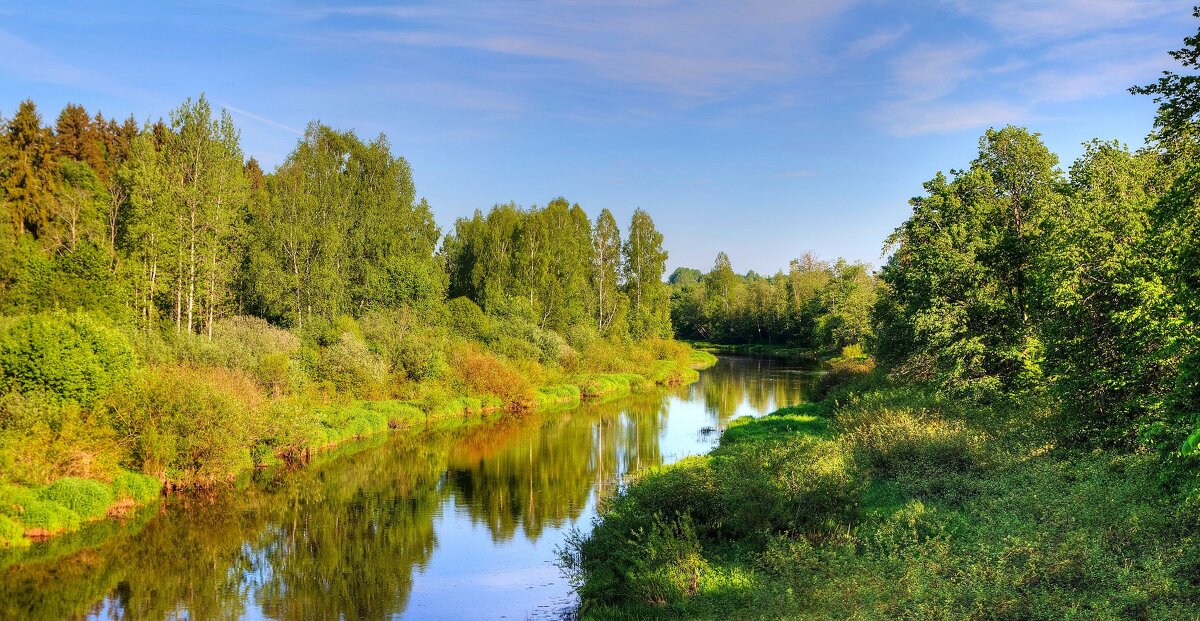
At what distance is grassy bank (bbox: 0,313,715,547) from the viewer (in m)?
24.1

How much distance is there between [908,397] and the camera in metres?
31.4

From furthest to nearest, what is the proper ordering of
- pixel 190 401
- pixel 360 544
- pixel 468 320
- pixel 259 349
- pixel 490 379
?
pixel 468 320, pixel 490 379, pixel 259 349, pixel 190 401, pixel 360 544

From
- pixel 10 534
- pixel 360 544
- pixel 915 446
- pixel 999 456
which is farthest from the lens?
pixel 360 544

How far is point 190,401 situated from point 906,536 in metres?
25.6

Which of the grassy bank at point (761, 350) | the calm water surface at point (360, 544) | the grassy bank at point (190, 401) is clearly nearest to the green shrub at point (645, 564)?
the calm water surface at point (360, 544)

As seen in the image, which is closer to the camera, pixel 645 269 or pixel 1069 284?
pixel 1069 284

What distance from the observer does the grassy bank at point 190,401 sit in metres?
24.1

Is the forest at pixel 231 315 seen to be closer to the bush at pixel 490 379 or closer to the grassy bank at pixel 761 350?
the bush at pixel 490 379

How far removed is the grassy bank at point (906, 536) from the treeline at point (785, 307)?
65.9 meters

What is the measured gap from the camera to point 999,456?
2070 centimetres

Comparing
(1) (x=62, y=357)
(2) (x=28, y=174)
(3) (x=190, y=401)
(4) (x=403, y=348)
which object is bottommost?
(3) (x=190, y=401)

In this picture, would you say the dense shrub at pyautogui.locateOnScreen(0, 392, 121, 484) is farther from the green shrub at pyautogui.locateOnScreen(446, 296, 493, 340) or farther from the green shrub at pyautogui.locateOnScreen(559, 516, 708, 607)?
the green shrub at pyautogui.locateOnScreen(446, 296, 493, 340)

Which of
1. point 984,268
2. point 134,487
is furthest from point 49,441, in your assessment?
point 984,268

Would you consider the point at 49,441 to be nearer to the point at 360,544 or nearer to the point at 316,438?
the point at 360,544
